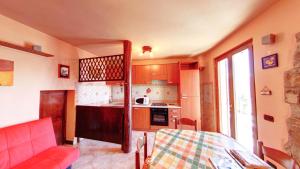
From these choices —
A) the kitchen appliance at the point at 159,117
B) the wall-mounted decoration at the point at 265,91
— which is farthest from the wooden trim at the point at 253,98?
the kitchen appliance at the point at 159,117

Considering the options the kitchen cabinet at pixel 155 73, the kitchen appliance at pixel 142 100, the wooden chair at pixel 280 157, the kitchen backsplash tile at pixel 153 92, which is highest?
the kitchen cabinet at pixel 155 73

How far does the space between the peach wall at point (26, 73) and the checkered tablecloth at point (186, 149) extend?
2176mm

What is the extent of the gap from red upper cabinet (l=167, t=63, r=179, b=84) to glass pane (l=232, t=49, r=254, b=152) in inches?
67.5

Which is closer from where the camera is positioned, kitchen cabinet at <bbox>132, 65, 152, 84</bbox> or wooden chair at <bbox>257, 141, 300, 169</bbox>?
wooden chair at <bbox>257, 141, 300, 169</bbox>

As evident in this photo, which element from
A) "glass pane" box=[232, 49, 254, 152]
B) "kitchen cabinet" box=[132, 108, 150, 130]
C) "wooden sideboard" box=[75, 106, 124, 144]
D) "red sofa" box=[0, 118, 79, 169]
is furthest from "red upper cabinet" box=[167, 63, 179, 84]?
"red sofa" box=[0, 118, 79, 169]

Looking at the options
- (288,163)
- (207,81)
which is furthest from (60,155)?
(207,81)

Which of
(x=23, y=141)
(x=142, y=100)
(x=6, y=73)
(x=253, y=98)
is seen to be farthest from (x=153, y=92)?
(x=6, y=73)

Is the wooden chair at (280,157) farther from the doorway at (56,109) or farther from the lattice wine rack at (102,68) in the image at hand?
the doorway at (56,109)

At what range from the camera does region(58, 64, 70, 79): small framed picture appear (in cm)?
289

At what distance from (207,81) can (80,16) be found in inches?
137

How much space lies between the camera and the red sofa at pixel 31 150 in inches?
65.9

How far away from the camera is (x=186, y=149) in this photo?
1.37m

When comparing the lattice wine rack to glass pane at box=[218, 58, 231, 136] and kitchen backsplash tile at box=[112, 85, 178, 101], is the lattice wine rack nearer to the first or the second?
kitchen backsplash tile at box=[112, 85, 178, 101]

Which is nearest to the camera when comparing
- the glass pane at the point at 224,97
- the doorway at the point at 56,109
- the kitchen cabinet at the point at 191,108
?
the doorway at the point at 56,109
